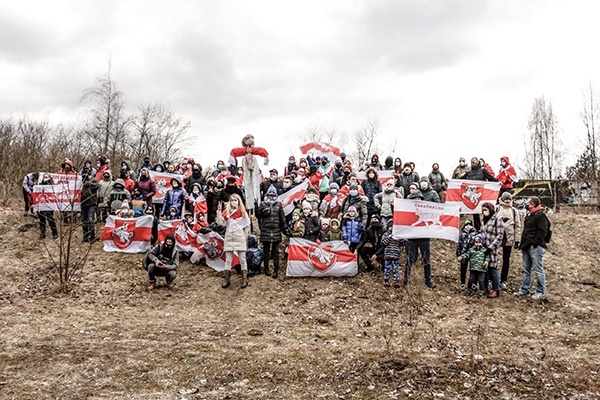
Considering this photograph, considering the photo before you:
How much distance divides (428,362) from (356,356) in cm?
113

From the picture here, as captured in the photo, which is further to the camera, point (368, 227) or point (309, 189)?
point (309, 189)

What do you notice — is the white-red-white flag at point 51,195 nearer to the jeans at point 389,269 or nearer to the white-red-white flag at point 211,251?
the white-red-white flag at point 211,251

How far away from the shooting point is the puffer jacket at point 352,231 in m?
12.1

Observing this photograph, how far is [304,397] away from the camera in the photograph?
237 inches

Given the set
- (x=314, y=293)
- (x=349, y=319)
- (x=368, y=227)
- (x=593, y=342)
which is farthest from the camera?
(x=368, y=227)

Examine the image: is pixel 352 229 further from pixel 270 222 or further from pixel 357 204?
pixel 270 222

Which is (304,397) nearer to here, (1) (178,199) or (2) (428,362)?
(2) (428,362)

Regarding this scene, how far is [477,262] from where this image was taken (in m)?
10.8

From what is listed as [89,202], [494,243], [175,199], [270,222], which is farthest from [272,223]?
[89,202]

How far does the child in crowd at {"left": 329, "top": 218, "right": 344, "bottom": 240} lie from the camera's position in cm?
1238

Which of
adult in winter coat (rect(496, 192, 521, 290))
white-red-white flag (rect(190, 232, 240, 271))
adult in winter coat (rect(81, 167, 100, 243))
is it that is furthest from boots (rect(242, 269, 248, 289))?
adult in winter coat (rect(496, 192, 521, 290))

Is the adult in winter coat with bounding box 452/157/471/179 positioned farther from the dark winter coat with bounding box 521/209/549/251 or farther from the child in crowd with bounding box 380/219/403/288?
the child in crowd with bounding box 380/219/403/288

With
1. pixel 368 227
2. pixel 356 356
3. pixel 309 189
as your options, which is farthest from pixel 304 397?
pixel 309 189

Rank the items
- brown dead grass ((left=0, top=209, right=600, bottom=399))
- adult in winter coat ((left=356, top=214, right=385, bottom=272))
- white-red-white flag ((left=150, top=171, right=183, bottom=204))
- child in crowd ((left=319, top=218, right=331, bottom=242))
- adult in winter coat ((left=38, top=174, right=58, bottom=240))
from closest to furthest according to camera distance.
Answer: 1. brown dead grass ((left=0, top=209, right=600, bottom=399))
2. adult in winter coat ((left=356, top=214, right=385, bottom=272))
3. child in crowd ((left=319, top=218, right=331, bottom=242))
4. adult in winter coat ((left=38, top=174, right=58, bottom=240))
5. white-red-white flag ((left=150, top=171, right=183, bottom=204))
